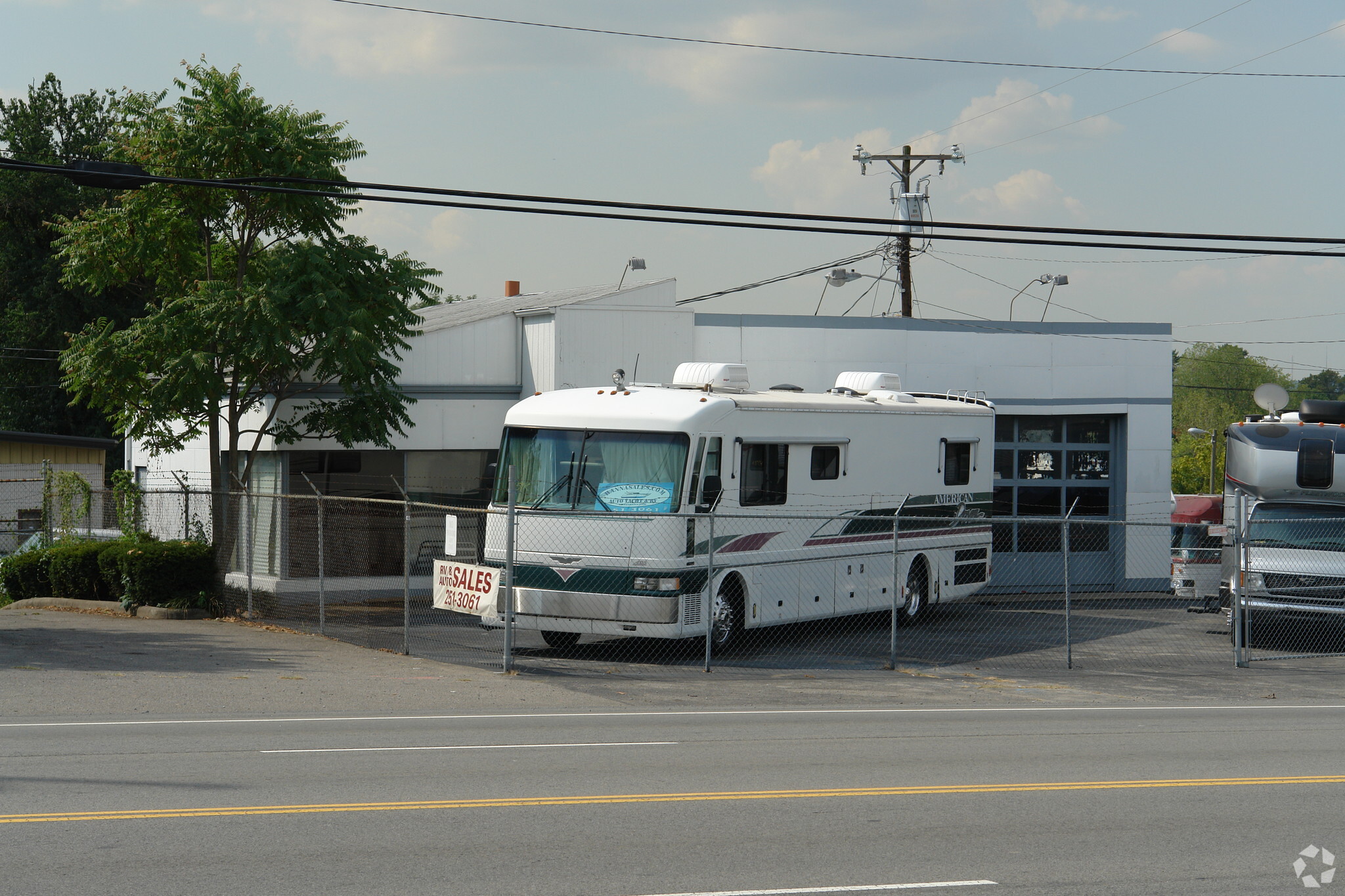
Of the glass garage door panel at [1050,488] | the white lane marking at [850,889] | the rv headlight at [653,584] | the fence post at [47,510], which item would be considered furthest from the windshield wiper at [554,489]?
the fence post at [47,510]

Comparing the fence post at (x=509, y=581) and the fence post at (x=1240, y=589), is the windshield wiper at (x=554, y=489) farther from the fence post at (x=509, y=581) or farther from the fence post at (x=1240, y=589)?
the fence post at (x=1240, y=589)

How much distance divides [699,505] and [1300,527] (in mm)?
8507

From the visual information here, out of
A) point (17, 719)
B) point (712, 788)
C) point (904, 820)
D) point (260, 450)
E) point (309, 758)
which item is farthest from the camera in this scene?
point (260, 450)

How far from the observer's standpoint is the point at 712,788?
28.2 feet

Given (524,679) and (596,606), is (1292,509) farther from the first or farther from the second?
(524,679)

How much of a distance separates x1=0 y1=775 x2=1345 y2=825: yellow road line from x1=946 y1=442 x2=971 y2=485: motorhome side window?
10.9m

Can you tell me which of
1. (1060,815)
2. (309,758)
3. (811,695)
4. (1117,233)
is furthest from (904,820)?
(1117,233)

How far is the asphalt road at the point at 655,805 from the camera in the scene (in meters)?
6.44

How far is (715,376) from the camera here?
16969 millimetres

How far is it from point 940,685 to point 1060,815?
6.95 meters

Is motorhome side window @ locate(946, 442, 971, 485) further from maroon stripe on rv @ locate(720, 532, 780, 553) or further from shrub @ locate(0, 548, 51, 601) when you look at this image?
→ shrub @ locate(0, 548, 51, 601)

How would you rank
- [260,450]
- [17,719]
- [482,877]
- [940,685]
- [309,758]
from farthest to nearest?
[260,450], [940,685], [17,719], [309,758], [482,877]

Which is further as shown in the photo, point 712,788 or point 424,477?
point 424,477

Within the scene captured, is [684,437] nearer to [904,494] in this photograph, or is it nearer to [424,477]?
[904,494]
